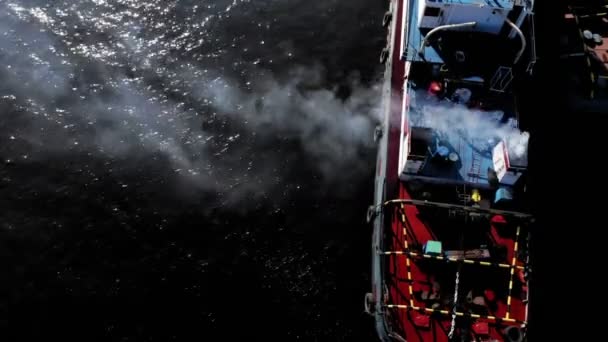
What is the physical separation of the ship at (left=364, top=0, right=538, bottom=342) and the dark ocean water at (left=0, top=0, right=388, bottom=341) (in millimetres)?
4109

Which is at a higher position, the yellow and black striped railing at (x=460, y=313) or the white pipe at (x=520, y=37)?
the white pipe at (x=520, y=37)

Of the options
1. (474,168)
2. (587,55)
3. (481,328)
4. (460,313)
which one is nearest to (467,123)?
(474,168)

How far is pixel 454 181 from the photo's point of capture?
2295 cm

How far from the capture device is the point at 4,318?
24.6 meters

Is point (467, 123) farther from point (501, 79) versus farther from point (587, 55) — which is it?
point (587, 55)

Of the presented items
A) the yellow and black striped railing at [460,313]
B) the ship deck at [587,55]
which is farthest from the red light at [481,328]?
the ship deck at [587,55]

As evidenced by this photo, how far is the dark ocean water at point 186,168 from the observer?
25.1 metres

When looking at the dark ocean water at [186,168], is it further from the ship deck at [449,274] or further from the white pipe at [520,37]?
the white pipe at [520,37]

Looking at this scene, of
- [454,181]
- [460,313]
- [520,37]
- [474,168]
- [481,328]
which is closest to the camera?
[481,328]

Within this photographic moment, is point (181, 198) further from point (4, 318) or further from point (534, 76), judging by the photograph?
point (534, 76)

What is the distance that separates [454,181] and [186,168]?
1510 cm

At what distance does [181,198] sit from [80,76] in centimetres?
1163

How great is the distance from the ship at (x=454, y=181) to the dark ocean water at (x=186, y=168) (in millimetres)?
4109

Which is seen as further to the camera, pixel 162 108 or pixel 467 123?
pixel 162 108
